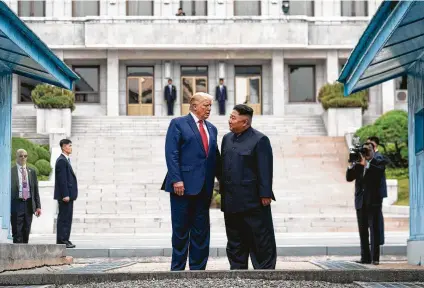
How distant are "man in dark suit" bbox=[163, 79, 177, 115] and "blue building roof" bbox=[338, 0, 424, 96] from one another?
3376cm

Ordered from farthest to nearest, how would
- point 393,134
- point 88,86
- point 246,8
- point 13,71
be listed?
point 246,8 → point 88,86 → point 393,134 → point 13,71

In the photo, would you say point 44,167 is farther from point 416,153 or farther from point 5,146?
point 416,153

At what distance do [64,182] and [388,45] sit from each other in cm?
686

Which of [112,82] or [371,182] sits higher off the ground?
[112,82]

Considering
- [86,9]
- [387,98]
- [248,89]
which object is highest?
[86,9]

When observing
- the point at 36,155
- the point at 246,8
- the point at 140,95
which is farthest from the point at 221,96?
the point at 36,155

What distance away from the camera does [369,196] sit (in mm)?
13805

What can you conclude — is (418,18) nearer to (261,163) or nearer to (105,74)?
(261,163)

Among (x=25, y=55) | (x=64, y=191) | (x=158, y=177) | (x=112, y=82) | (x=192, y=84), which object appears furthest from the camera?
(x=192, y=84)

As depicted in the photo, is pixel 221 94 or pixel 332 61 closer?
pixel 221 94

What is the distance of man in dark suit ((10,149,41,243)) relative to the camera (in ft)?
50.5

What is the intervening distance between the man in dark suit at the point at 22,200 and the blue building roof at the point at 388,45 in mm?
5254

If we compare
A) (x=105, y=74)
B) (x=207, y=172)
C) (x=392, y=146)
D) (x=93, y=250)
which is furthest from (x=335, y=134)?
(x=207, y=172)

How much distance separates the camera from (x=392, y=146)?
117ft
